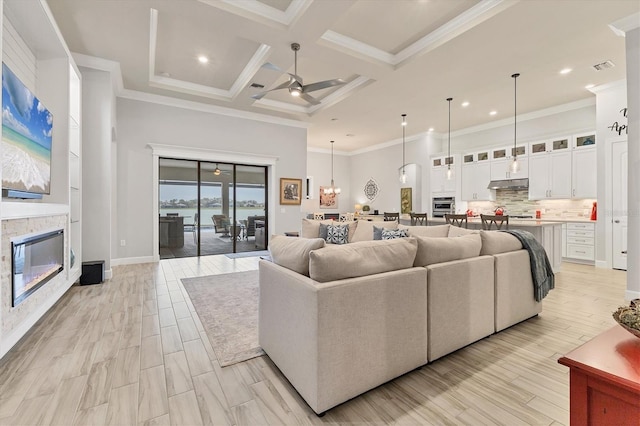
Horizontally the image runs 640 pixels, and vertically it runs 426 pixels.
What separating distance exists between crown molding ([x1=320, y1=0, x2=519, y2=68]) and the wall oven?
467 centimetres

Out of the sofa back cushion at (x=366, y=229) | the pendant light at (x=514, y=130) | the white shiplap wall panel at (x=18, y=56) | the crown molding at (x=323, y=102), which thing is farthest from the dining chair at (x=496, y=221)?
the white shiplap wall panel at (x=18, y=56)

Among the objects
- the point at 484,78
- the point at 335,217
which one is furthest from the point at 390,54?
the point at 335,217

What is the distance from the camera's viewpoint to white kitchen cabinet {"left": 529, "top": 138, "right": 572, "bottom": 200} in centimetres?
589

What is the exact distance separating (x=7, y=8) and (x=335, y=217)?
8957 mm

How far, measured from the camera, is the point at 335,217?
10.6 meters

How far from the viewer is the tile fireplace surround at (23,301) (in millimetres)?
1852

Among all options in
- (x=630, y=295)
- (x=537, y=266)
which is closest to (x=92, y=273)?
(x=537, y=266)

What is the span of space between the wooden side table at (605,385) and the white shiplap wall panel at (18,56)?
435cm

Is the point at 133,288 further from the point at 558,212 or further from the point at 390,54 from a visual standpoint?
the point at 558,212

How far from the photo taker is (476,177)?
743 cm

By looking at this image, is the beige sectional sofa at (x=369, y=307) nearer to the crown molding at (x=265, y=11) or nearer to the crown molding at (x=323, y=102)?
the crown molding at (x=265, y=11)

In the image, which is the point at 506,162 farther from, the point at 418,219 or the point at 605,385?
the point at 605,385

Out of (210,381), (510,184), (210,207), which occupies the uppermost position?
(510,184)

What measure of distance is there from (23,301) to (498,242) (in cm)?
388
